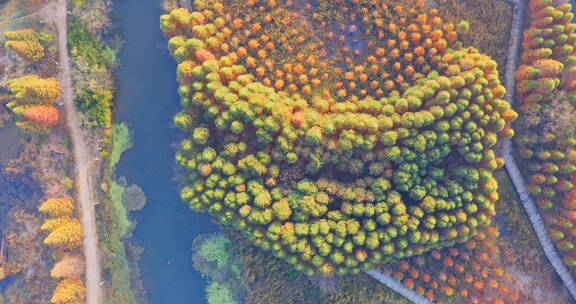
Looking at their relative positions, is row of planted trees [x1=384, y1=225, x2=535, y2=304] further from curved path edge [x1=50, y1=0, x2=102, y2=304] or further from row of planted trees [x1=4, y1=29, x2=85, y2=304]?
row of planted trees [x1=4, y1=29, x2=85, y2=304]

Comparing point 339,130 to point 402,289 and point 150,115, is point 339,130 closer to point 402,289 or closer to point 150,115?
point 402,289

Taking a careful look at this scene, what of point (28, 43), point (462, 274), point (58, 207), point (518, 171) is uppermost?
point (28, 43)

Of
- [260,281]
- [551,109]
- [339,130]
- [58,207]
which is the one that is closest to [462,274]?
[551,109]

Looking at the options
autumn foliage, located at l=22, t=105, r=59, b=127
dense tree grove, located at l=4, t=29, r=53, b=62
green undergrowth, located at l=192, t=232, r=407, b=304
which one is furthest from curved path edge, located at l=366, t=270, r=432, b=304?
dense tree grove, located at l=4, t=29, r=53, b=62

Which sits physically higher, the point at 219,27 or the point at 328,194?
the point at 219,27

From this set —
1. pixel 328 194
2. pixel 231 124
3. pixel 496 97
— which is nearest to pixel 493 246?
pixel 496 97

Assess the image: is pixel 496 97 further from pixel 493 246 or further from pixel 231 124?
pixel 231 124

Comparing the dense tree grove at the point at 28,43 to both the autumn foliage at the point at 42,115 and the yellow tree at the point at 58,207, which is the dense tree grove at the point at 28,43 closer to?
the autumn foliage at the point at 42,115
